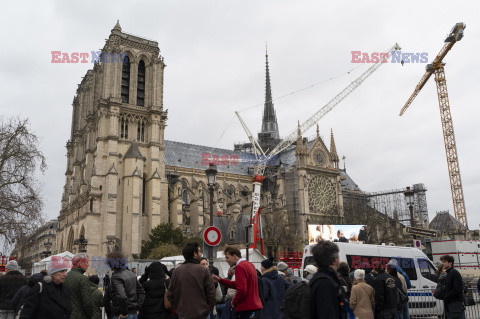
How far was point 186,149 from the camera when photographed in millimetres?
70562

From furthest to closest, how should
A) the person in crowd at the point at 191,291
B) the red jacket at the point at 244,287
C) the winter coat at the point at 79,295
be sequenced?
the red jacket at the point at 244,287
the winter coat at the point at 79,295
the person in crowd at the point at 191,291

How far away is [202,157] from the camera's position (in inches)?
2778

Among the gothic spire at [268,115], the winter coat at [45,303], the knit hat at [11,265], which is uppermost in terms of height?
the gothic spire at [268,115]

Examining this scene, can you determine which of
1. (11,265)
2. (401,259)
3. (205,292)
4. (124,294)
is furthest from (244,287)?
(401,259)

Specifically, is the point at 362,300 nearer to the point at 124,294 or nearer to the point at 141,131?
the point at 124,294

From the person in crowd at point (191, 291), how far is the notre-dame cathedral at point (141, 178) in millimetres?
40538

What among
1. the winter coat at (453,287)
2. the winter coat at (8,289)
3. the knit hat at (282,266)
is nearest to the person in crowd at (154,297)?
the knit hat at (282,266)

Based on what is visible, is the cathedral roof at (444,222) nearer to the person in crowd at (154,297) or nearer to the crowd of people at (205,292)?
the crowd of people at (205,292)

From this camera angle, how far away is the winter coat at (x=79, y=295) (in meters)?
5.79

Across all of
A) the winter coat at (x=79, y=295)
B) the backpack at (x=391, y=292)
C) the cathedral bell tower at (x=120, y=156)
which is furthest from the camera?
the cathedral bell tower at (x=120, y=156)

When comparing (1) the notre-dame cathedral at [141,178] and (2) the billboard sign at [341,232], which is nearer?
(2) the billboard sign at [341,232]

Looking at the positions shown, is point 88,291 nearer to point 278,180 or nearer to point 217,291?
point 217,291

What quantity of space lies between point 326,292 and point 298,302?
47 cm

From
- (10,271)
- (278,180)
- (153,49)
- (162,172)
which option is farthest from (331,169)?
(10,271)
